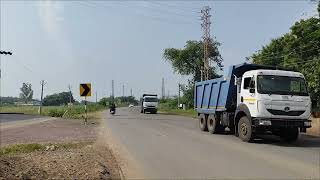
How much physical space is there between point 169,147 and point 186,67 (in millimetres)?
88780

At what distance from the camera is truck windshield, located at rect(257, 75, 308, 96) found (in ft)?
64.3

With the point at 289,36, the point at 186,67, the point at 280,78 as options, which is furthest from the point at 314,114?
the point at 186,67

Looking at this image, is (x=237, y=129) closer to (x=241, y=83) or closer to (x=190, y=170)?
(x=241, y=83)

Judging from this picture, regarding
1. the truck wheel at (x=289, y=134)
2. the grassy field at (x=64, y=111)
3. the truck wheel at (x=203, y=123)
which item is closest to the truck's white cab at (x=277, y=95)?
the truck wheel at (x=289, y=134)

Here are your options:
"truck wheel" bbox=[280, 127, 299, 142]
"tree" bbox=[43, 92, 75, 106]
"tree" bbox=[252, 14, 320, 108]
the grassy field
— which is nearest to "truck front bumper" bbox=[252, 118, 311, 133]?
"truck wheel" bbox=[280, 127, 299, 142]

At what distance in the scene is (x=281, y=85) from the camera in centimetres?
1981

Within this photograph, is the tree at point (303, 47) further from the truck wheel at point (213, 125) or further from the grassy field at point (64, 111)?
the grassy field at point (64, 111)

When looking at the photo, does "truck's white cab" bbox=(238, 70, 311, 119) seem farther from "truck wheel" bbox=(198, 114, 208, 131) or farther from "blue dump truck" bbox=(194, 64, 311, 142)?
"truck wheel" bbox=(198, 114, 208, 131)

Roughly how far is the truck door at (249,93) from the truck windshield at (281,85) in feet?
1.18

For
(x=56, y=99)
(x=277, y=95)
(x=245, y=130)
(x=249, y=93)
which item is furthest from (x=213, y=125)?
(x=56, y=99)

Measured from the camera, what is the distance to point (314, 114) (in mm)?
42562

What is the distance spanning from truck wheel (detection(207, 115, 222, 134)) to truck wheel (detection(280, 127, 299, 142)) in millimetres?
4242

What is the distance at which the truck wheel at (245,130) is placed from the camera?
19.9 meters

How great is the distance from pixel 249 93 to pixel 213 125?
525 centimetres
